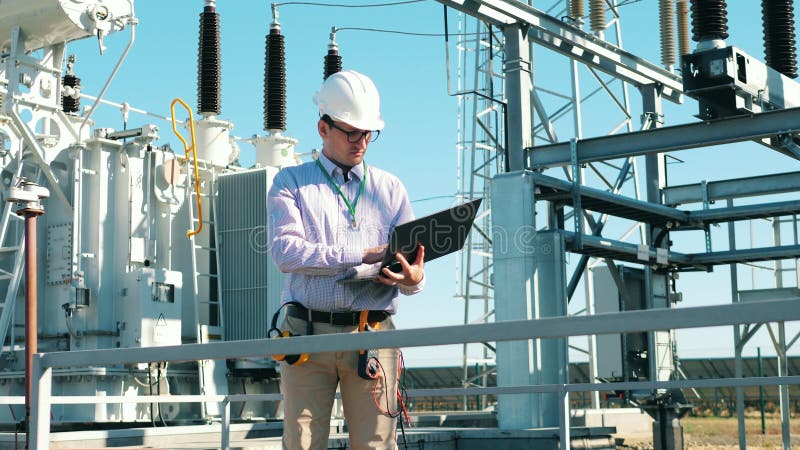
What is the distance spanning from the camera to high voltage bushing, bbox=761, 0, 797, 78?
13.0 metres

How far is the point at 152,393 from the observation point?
13023 mm

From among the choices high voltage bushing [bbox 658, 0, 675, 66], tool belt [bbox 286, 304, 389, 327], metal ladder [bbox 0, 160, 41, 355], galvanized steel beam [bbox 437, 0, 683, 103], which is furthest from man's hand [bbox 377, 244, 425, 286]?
high voltage bushing [bbox 658, 0, 675, 66]

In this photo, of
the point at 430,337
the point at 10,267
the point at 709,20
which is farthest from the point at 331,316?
the point at 10,267

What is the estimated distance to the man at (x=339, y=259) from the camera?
3.46m

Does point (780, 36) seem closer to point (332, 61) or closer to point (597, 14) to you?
point (597, 14)

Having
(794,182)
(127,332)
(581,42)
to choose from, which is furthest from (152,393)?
(794,182)

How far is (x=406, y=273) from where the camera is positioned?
3496 mm

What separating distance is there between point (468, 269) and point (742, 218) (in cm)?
842

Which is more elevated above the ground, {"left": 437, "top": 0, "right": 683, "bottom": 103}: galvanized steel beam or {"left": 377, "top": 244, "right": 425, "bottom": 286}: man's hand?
{"left": 437, "top": 0, "right": 683, "bottom": 103}: galvanized steel beam

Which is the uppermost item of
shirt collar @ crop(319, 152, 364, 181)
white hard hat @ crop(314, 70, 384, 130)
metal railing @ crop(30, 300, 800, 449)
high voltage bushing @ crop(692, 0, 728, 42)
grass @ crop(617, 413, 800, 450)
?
high voltage bushing @ crop(692, 0, 728, 42)

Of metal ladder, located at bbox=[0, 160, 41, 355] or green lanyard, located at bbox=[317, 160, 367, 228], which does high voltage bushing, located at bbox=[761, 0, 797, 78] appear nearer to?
metal ladder, located at bbox=[0, 160, 41, 355]

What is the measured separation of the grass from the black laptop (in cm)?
1075

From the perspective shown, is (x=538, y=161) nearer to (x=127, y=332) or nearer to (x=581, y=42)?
(x=581, y=42)

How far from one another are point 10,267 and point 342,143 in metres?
10.7
